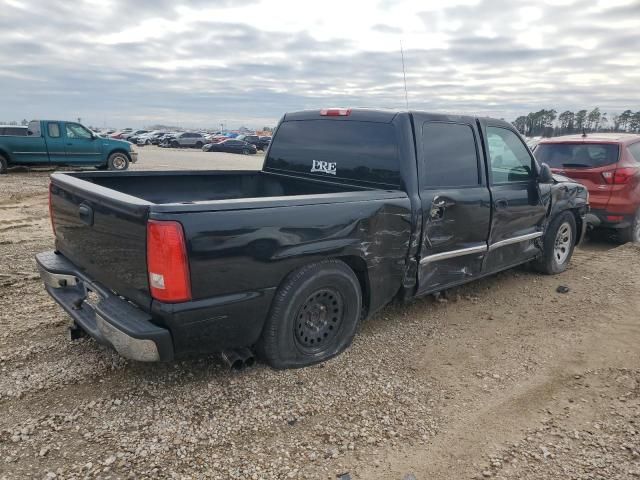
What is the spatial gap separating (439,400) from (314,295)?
1.09 metres

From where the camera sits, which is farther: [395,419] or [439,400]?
[439,400]

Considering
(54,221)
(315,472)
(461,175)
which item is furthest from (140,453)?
(461,175)

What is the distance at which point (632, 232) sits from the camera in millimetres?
7500

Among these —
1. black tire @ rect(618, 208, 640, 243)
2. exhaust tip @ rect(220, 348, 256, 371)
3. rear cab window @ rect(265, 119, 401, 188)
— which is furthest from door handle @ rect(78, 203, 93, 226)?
black tire @ rect(618, 208, 640, 243)

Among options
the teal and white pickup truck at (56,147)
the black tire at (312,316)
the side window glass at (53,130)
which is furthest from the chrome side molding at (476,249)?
the side window glass at (53,130)

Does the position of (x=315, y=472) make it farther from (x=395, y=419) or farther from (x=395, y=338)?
(x=395, y=338)

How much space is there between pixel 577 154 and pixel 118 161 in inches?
593

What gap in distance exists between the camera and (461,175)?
4352 mm

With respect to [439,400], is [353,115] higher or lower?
higher

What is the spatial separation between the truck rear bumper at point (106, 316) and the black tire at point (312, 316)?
0.73m

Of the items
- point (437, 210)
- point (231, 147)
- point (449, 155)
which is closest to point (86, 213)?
point (437, 210)

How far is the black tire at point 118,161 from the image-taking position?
17375 millimetres

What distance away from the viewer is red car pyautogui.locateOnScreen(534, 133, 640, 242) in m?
7.21

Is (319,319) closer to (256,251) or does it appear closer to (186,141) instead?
(256,251)
